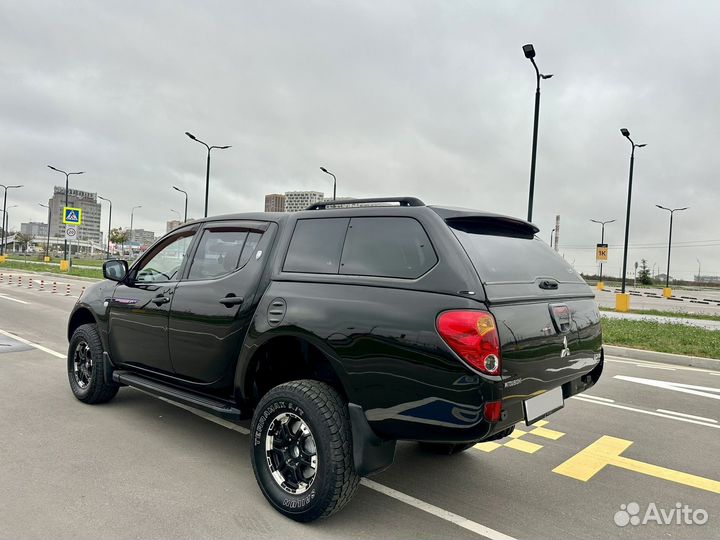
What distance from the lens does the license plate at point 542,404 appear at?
9.55 feet

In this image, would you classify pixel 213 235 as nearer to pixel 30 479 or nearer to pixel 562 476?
pixel 30 479

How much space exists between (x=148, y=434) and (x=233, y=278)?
67.1 inches

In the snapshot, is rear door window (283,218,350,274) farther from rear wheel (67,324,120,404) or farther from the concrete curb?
the concrete curb

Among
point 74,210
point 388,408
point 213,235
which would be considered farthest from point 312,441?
point 74,210

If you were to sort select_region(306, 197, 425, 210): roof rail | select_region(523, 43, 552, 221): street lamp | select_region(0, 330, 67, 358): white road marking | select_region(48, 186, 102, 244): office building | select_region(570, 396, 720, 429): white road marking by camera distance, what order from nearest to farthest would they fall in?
select_region(306, 197, 425, 210): roof rail, select_region(570, 396, 720, 429): white road marking, select_region(0, 330, 67, 358): white road marking, select_region(523, 43, 552, 221): street lamp, select_region(48, 186, 102, 244): office building

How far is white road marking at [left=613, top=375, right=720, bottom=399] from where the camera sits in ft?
22.2

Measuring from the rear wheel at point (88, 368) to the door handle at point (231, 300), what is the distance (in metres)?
1.96

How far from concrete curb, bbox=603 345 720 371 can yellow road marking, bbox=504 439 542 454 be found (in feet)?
20.6

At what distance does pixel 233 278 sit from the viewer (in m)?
3.75

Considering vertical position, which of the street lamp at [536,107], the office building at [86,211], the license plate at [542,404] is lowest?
the license plate at [542,404]

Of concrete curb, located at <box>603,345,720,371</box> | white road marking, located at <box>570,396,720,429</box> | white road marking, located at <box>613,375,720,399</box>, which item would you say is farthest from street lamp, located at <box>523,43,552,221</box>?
white road marking, located at <box>570,396,720,429</box>

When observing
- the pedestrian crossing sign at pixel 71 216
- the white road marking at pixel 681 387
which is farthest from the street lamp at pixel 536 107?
the pedestrian crossing sign at pixel 71 216

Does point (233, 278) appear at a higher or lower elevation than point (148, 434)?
higher

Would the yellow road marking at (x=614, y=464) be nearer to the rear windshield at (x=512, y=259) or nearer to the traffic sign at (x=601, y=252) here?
the rear windshield at (x=512, y=259)
